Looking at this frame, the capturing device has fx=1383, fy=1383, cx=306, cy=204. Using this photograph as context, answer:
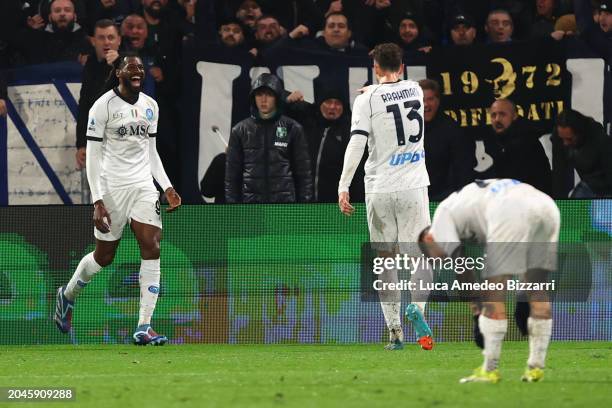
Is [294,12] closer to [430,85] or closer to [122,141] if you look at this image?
[430,85]

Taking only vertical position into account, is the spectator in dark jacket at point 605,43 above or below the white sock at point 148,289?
above

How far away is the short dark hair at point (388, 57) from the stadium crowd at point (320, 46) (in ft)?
7.94

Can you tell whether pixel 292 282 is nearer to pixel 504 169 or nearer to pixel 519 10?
pixel 504 169

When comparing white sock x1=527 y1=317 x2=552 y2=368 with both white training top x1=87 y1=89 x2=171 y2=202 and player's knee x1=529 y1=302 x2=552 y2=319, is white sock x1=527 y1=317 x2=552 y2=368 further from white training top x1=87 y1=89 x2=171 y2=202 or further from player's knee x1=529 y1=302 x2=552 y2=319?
white training top x1=87 y1=89 x2=171 y2=202

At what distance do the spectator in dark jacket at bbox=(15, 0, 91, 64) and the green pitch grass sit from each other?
3.57 m

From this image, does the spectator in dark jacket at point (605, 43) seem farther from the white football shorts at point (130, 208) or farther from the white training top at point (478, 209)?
the white training top at point (478, 209)

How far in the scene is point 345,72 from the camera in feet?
49.1

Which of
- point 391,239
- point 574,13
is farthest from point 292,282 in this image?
point 574,13

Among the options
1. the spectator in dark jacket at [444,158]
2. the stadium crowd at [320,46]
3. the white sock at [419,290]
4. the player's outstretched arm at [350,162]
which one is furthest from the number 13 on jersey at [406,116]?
the spectator in dark jacket at [444,158]

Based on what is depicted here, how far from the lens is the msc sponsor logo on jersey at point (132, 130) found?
12.6 meters

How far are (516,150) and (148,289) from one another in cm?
407

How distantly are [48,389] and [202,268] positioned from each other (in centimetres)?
484

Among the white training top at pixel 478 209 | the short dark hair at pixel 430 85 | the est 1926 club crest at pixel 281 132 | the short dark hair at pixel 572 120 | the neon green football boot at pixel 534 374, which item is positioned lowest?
the neon green football boot at pixel 534 374

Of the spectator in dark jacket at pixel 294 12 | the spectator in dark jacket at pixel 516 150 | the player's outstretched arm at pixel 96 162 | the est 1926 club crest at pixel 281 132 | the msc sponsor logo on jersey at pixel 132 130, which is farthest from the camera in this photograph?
the spectator in dark jacket at pixel 294 12
